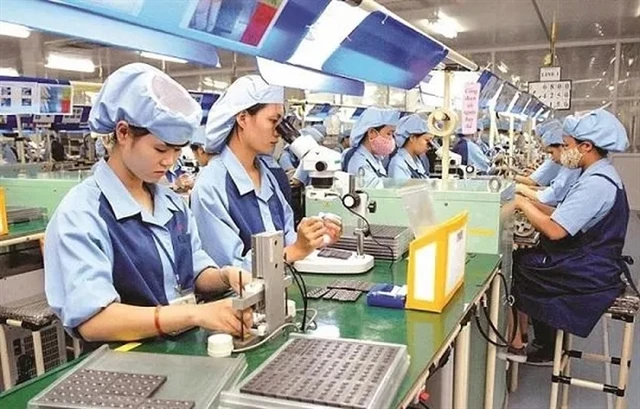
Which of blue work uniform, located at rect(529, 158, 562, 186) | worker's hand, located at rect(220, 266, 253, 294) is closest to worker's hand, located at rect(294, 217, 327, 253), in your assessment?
worker's hand, located at rect(220, 266, 253, 294)

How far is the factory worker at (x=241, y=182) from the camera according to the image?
6.33ft

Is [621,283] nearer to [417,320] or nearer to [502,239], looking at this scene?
[502,239]

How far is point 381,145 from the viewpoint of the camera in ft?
14.7

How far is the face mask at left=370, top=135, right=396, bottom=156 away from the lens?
445 cm

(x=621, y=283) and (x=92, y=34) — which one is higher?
(x=92, y=34)

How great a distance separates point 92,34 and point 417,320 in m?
1.25

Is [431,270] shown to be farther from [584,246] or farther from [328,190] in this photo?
[584,246]

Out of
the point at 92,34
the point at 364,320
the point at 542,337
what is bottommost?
the point at 542,337

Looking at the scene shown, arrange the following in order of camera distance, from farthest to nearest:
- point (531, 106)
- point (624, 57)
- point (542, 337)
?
point (624, 57) < point (531, 106) < point (542, 337)

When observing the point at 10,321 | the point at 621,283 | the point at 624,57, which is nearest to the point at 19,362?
the point at 10,321

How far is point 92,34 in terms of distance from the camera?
4.96 feet

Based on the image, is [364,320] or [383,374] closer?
[383,374]

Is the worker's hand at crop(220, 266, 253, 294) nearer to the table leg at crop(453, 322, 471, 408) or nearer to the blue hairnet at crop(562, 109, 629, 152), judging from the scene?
the table leg at crop(453, 322, 471, 408)

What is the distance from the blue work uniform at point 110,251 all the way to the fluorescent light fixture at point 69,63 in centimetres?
1066
